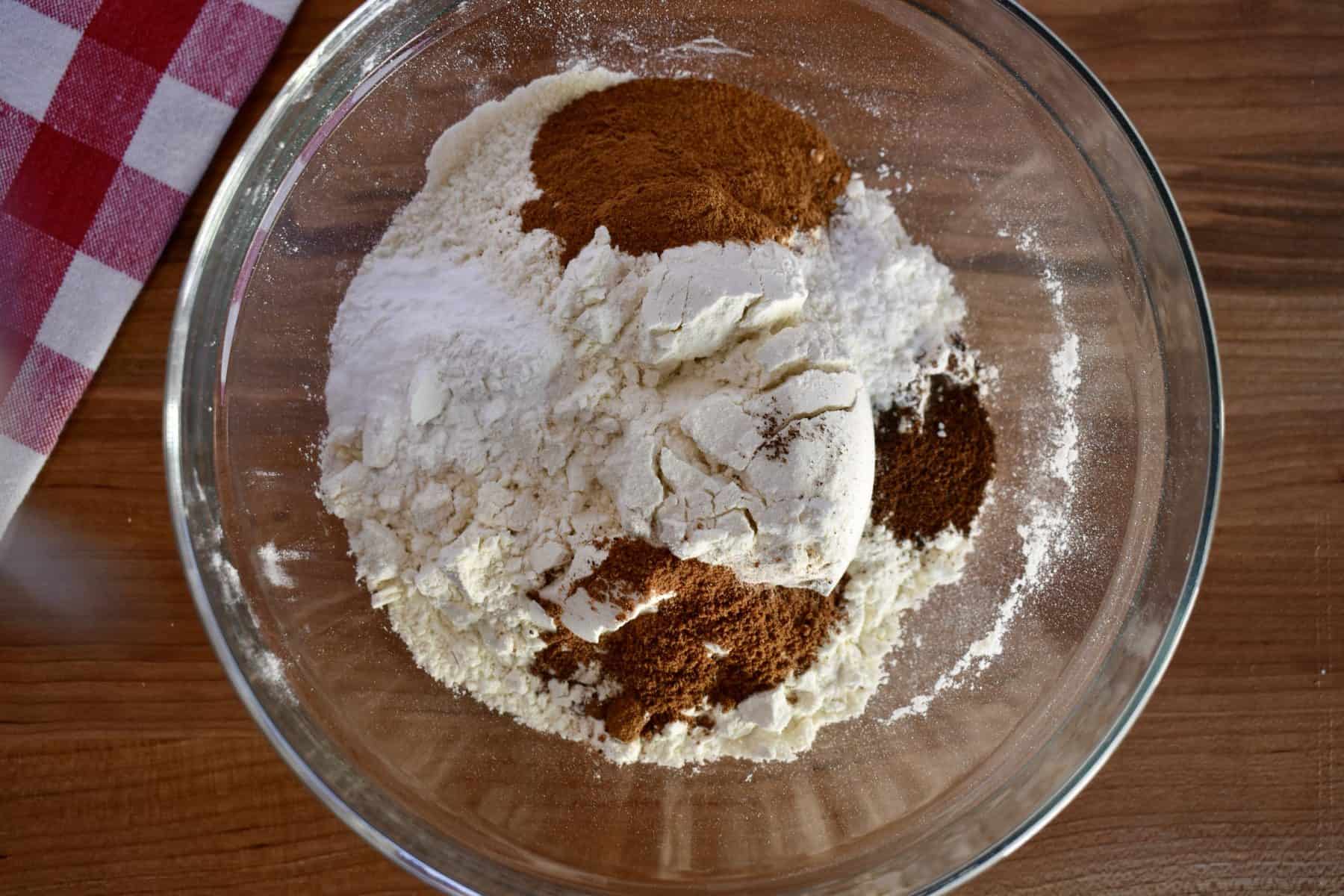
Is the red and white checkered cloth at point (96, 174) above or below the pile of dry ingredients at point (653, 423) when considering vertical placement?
above

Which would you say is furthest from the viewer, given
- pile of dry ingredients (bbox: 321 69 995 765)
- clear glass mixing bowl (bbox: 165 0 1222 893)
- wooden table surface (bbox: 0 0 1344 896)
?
wooden table surface (bbox: 0 0 1344 896)

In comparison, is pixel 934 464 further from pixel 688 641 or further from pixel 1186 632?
pixel 1186 632

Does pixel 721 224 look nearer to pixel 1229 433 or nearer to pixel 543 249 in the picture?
pixel 543 249

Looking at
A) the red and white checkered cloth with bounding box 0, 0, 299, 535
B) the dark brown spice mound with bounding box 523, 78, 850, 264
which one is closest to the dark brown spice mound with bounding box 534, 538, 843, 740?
the dark brown spice mound with bounding box 523, 78, 850, 264

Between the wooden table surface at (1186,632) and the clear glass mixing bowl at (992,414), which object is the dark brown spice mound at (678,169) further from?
the wooden table surface at (1186,632)

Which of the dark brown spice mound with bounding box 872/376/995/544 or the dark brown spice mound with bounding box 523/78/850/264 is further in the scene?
the dark brown spice mound with bounding box 872/376/995/544

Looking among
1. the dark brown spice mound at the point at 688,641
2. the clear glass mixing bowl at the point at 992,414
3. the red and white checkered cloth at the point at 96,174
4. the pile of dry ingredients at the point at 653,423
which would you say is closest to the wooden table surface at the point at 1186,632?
the red and white checkered cloth at the point at 96,174

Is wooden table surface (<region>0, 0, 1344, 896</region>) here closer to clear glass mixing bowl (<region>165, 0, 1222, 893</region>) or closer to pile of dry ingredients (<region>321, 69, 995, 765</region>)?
clear glass mixing bowl (<region>165, 0, 1222, 893</region>)
